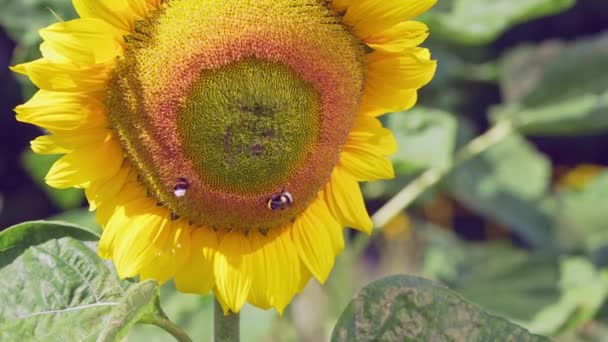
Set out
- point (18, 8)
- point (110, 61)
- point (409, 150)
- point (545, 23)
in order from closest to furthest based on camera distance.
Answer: point (110, 61), point (18, 8), point (409, 150), point (545, 23)

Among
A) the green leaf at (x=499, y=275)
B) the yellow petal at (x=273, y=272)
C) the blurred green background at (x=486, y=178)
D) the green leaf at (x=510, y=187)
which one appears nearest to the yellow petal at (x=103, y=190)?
the yellow petal at (x=273, y=272)

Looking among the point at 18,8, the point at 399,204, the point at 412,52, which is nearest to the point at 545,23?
the point at 399,204

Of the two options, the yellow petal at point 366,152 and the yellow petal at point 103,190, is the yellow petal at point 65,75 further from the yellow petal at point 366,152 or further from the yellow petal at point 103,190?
the yellow petal at point 366,152

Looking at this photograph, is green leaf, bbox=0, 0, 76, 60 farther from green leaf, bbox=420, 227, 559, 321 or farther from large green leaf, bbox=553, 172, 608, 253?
large green leaf, bbox=553, 172, 608, 253

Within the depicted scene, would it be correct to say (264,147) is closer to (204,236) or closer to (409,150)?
(204,236)

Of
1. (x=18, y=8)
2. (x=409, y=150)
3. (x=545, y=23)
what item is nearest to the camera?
(x=18, y=8)

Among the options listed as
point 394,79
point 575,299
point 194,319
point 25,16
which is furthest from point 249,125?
point 575,299

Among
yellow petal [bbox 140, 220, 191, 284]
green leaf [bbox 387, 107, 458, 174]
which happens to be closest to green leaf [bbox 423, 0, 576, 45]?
green leaf [bbox 387, 107, 458, 174]
